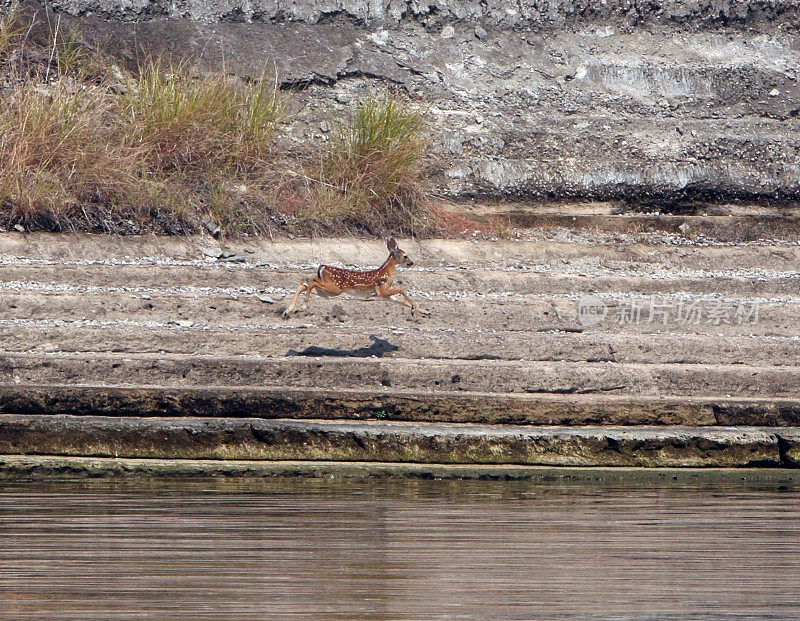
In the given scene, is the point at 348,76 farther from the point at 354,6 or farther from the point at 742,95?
the point at 742,95

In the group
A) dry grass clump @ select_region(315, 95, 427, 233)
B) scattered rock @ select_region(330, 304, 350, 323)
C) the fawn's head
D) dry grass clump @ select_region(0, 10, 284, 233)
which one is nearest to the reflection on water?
the fawn's head

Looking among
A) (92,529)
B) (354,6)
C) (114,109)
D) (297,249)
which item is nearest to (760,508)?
(92,529)

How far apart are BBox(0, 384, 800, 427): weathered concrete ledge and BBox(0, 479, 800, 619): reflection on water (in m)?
0.69

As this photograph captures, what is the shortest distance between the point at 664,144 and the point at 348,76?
3.23m

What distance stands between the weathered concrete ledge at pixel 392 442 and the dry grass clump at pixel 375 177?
4.03m

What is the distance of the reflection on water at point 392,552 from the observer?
3488 millimetres

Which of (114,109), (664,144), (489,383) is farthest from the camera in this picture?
(664,144)

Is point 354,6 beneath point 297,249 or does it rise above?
above

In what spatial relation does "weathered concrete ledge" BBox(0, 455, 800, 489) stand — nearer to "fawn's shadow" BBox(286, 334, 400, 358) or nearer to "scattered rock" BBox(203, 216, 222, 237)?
"fawn's shadow" BBox(286, 334, 400, 358)

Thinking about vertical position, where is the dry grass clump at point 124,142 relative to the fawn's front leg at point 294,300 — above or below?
above

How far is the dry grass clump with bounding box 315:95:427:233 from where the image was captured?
35.2 ft

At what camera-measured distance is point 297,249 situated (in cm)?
1034

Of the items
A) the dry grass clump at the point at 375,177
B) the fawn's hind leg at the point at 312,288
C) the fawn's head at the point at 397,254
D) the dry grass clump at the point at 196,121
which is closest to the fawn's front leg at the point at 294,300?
the fawn's hind leg at the point at 312,288

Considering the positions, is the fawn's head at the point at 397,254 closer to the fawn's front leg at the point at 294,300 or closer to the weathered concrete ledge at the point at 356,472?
the fawn's front leg at the point at 294,300
